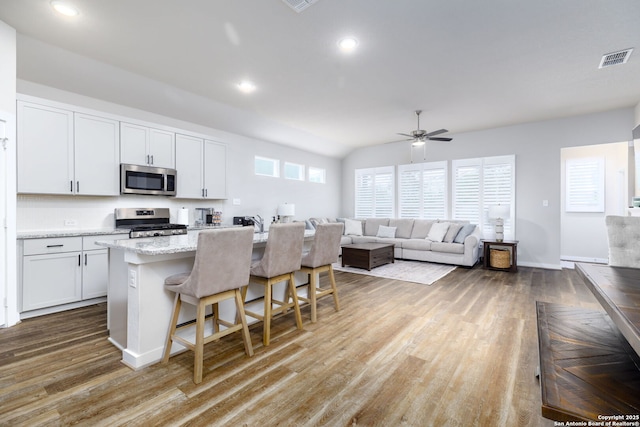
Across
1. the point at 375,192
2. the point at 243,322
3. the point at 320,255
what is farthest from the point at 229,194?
the point at 375,192

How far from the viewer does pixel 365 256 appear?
215 inches

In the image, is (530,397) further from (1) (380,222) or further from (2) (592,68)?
(1) (380,222)

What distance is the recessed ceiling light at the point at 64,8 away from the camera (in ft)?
7.95

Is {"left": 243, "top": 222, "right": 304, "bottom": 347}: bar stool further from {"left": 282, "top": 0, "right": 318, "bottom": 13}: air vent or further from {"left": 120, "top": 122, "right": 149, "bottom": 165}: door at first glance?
{"left": 120, "top": 122, "right": 149, "bottom": 165}: door

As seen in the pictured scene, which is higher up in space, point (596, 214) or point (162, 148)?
point (162, 148)

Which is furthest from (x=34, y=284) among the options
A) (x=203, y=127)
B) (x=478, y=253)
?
(x=478, y=253)

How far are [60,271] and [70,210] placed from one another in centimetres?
95

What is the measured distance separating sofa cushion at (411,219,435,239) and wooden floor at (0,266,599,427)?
359cm

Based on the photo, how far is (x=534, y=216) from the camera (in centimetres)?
587

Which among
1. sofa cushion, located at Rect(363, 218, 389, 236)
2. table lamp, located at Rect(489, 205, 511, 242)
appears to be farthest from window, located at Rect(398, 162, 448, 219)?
table lamp, located at Rect(489, 205, 511, 242)

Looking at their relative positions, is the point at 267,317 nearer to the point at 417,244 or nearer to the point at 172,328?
the point at 172,328

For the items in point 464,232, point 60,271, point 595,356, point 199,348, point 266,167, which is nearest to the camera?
point 595,356

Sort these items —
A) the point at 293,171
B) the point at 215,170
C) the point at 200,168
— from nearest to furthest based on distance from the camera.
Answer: the point at 200,168 → the point at 215,170 → the point at 293,171

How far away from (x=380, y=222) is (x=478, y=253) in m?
2.38
